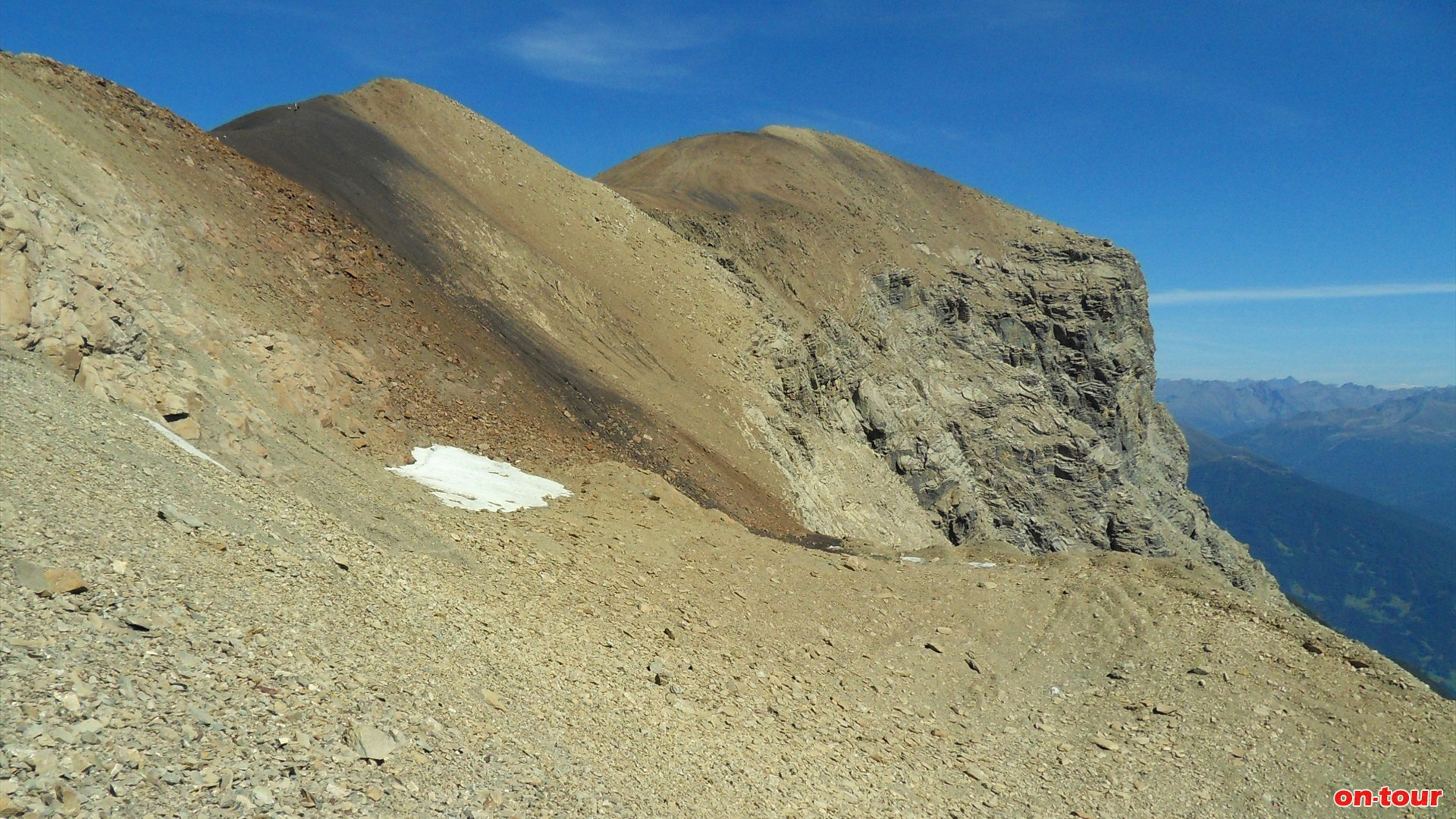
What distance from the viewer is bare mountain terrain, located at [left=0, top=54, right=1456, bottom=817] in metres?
6.41

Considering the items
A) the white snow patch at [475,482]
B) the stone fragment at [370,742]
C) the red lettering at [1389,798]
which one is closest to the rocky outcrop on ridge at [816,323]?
the white snow patch at [475,482]

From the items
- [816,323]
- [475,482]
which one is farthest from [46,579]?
[816,323]

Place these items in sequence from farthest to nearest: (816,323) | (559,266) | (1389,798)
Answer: (816,323) → (559,266) → (1389,798)

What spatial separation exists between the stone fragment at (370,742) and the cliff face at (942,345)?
20386 millimetres

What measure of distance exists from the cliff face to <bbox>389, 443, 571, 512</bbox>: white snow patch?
12603mm

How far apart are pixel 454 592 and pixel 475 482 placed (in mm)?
4760

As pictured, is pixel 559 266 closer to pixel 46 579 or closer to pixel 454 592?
pixel 454 592

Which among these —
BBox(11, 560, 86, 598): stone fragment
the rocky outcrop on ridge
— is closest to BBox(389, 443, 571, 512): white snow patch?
the rocky outcrop on ridge

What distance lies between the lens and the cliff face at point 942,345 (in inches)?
1410

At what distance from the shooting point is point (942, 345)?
44906mm

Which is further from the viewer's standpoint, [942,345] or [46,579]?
[942,345]

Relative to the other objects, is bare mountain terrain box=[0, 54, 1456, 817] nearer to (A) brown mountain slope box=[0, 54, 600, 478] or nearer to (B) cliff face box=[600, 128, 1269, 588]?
(A) brown mountain slope box=[0, 54, 600, 478]

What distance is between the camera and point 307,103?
91.5 ft

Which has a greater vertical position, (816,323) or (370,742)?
(816,323)
